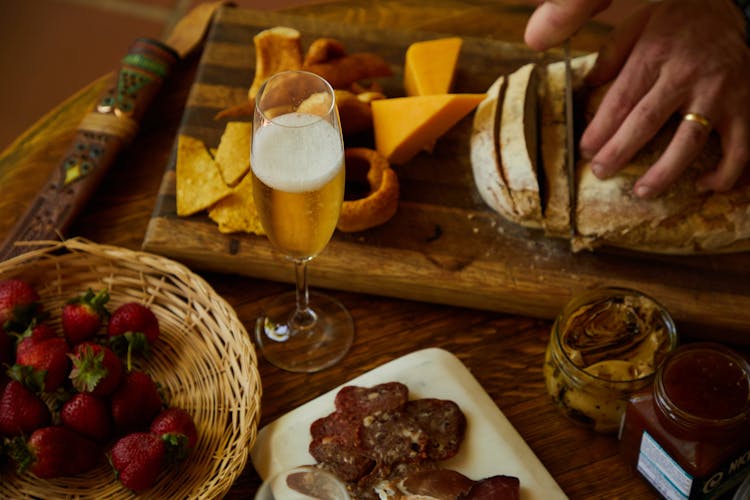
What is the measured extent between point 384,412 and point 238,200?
0.52 metres

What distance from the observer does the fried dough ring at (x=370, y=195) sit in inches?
63.4

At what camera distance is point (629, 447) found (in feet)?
4.53

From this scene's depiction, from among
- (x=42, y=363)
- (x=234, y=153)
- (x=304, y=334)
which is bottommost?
(x=304, y=334)

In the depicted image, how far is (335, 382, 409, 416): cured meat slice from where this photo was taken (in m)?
1.41

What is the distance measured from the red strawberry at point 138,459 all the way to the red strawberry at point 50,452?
0.06 m

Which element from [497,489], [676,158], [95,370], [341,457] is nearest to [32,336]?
[95,370]

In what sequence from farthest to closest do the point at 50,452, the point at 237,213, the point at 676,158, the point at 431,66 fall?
the point at 431,66 → the point at 237,213 → the point at 676,158 → the point at 50,452

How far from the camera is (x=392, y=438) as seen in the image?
53.6 inches

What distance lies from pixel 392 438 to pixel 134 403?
395 mm

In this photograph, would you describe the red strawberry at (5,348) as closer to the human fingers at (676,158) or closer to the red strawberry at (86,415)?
the red strawberry at (86,415)

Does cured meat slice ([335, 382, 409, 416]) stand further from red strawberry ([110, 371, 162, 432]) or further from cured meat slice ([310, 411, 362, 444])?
red strawberry ([110, 371, 162, 432])

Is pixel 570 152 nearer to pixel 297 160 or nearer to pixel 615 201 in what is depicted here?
pixel 615 201

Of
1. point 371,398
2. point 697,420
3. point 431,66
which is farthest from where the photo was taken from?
point 431,66

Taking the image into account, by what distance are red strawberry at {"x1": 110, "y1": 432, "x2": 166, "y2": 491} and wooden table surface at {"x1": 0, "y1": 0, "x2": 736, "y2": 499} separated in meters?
0.14
